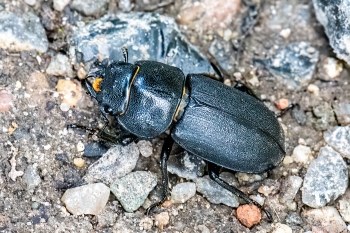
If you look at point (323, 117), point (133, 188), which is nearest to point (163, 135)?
point (133, 188)

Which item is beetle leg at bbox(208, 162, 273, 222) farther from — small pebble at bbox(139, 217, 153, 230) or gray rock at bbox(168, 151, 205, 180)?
small pebble at bbox(139, 217, 153, 230)

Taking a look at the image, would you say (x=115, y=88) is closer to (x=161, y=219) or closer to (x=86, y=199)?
(x=86, y=199)

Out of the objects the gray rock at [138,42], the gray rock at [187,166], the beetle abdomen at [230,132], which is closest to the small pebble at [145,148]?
the gray rock at [187,166]

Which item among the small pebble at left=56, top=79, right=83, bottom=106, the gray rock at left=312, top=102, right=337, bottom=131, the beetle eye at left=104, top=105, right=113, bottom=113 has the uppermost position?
the beetle eye at left=104, top=105, right=113, bottom=113

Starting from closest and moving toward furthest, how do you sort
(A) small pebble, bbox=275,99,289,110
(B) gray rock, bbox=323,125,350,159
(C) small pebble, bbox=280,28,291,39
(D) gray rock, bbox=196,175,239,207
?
1. (D) gray rock, bbox=196,175,239,207
2. (B) gray rock, bbox=323,125,350,159
3. (A) small pebble, bbox=275,99,289,110
4. (C) small pebble, bbox=280,28,291,39

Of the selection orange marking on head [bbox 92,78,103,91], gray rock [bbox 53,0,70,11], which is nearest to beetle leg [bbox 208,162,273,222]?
orange marking on head [bbox 92,78,103,91]

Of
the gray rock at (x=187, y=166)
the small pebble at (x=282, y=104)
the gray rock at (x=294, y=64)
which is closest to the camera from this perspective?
the gray rock at (x=187, y=166)

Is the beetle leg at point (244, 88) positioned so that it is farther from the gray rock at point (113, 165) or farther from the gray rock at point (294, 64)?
the gray rock at point (113, 165)
